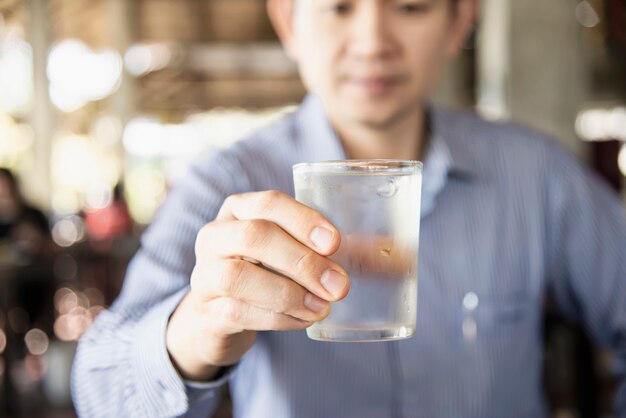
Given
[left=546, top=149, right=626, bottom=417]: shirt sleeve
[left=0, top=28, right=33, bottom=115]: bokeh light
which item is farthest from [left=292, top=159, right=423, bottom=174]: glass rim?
[left=0, top=28, right=33, bottom=115]: bokeh light

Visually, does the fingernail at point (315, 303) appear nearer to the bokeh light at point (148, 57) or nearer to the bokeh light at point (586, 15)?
the bokeh light at point (586, 15)

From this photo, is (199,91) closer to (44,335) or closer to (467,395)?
(44,335)

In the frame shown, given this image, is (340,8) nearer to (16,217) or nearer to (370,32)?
(370,32)

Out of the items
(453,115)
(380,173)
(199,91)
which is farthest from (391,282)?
(199,91)

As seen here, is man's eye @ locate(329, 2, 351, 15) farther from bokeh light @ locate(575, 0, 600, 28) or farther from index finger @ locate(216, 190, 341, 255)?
bokeh light @ locate(575, 0, 600, 28)

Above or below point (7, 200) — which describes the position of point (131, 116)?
above

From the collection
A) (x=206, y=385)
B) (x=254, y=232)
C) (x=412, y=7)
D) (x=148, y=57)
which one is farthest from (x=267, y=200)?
(x=148, y=57)
